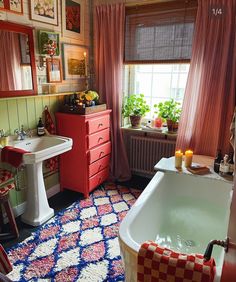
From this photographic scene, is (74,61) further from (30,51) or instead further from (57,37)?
(30,51)

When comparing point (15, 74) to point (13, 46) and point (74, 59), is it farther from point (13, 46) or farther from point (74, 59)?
point (74, 59)

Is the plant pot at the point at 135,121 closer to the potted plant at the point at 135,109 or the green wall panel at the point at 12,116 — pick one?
the potted plant at the point at 135,109

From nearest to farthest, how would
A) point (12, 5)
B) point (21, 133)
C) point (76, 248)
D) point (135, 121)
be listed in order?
point (76, 248), point (12, 5), point (21, 133), point (135, 121)

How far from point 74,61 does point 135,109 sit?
1.00m

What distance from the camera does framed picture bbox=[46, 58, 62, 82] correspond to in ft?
8.66

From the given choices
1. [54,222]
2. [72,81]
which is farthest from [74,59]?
[54,222]

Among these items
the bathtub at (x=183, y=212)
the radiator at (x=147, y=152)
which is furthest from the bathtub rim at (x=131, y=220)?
the radiator at (x=147, y=152)

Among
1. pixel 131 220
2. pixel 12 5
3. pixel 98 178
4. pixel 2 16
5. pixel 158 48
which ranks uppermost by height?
pixel 12 5

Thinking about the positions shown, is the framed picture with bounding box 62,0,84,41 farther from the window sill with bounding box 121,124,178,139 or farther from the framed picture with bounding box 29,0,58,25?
the window sill with bounding box 121,124,178,139

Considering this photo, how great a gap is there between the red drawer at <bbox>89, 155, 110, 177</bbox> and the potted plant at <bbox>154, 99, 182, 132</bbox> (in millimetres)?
906

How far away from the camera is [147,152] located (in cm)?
326

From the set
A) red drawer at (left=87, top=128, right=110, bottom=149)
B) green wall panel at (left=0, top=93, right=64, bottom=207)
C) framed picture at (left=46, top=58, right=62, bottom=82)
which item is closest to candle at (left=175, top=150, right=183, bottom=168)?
red drawer at (left=87, top=128, right=110, bottom=149)

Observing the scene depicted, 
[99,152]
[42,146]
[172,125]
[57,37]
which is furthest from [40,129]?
[172,125]

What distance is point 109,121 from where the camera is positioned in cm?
310
